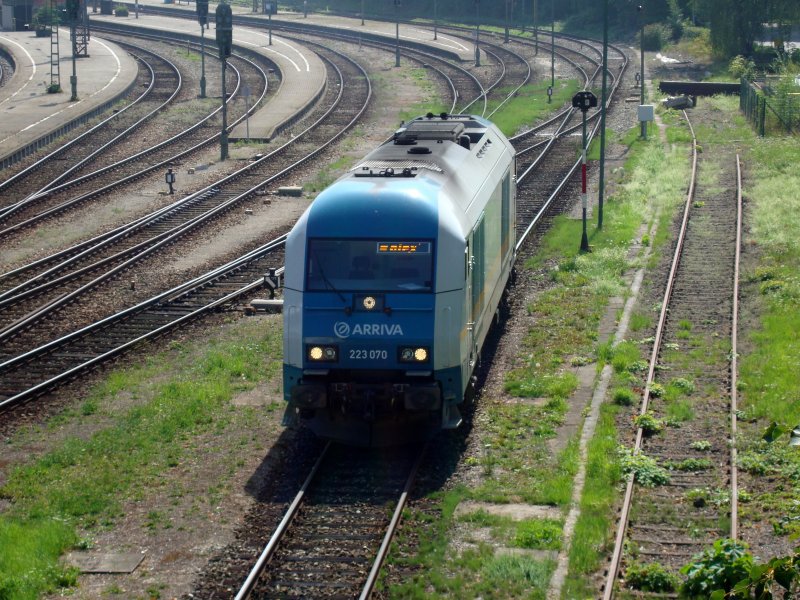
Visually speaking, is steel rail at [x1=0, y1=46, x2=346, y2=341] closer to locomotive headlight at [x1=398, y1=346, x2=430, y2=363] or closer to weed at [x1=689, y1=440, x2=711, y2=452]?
locomotive headlight at [x1=398, y1=346, x2=430, y2=363]

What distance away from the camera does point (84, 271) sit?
2400 cm

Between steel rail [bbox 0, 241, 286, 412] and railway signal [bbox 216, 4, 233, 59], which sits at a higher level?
railway signal [bbox 216, 4, 233, 59]

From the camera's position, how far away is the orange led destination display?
46.3ft

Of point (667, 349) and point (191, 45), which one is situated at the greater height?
point (191, 45)

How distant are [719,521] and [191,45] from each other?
6063 centimetres

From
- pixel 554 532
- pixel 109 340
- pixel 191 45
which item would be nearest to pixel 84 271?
pixel 109 340

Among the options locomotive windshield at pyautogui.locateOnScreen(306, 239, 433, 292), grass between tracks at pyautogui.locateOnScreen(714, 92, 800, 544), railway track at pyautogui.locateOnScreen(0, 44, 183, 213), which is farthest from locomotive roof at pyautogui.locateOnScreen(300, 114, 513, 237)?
railway track at pyautogui.locateOnScreen(0, 44, 183, 213)

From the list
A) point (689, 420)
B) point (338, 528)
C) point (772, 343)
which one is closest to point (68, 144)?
point (772, 343)

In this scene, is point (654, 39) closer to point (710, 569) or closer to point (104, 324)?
point (104, 324)

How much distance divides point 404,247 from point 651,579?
4.98 meters

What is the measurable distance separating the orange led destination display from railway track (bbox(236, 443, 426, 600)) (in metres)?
2.48

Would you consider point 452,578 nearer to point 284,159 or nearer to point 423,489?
point 423,489

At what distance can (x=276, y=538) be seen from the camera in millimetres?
12055

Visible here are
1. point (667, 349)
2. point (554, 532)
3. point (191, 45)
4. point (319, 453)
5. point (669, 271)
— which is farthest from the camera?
point (191, 45)
